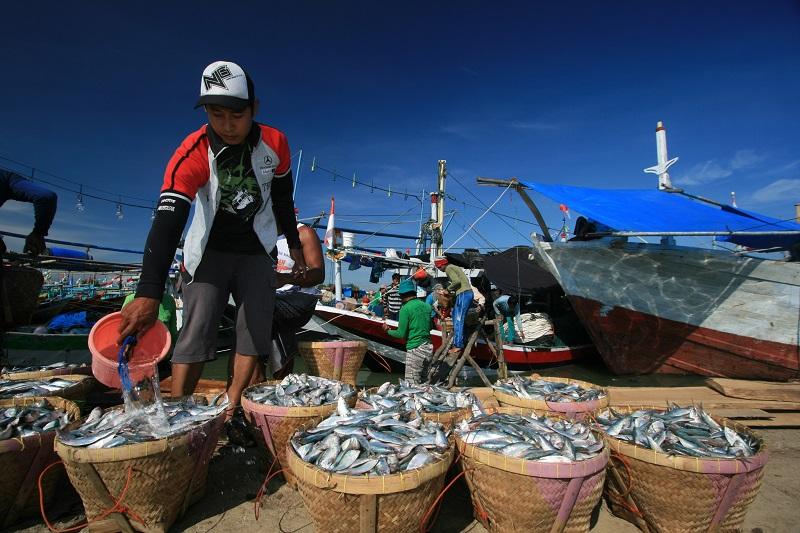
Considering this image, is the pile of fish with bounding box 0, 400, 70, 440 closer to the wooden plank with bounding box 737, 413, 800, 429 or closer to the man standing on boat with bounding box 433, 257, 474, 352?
the man standing on boat with bounding box 433, 257, 474, 352

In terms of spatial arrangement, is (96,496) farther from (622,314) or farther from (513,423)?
(622,314)

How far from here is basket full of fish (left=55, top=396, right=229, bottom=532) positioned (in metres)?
2.18

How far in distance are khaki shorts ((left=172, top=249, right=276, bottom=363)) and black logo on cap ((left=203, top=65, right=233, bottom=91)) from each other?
123 cm

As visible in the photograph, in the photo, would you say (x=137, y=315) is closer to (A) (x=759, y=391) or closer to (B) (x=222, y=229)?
(B) (x=222, y=229)

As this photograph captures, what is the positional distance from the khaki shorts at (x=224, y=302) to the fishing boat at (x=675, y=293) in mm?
6839

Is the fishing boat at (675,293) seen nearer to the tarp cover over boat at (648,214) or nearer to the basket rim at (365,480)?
the tarp cover over boat at (648,214)

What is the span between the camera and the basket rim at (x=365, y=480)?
196 centimetres

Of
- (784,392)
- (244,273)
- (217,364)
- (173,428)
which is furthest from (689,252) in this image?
(217,364)

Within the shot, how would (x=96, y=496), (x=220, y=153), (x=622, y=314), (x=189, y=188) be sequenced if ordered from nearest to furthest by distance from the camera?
(x=96, y=496) < (x=189, y=188) < (x=220, y=153) < (x=622, y=314)

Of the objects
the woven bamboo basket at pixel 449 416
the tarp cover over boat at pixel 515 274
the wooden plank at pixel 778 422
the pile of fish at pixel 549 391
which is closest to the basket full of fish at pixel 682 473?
the pile of fish at pixel 549 391

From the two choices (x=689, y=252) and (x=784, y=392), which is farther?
(x=689, y=252)

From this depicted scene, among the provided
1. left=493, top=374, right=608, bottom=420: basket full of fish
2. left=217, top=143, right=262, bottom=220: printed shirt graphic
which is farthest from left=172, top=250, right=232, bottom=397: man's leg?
left=493, top=374, right=608, bottom=420: basket full of fish

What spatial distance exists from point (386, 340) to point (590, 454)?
8.19 meters

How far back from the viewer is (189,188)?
105 inches
